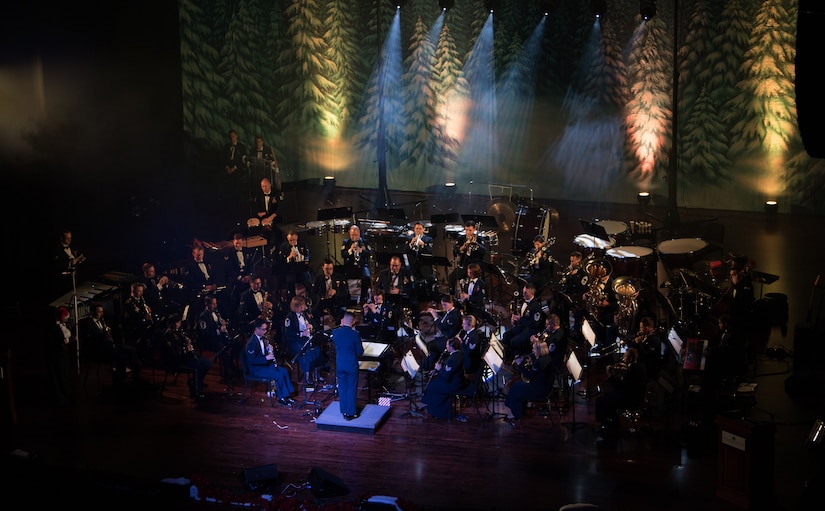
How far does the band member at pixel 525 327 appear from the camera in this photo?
13219 mm

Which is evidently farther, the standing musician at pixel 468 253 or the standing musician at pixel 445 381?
the standing musician at pixel 468 253

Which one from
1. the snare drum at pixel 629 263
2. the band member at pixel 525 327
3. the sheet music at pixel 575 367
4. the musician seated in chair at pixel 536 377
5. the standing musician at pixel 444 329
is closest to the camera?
the sheet music at pixel 575 367

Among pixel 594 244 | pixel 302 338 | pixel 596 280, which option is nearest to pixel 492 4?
pixel 594 244

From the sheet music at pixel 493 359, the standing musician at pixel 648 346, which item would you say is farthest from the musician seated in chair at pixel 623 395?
the sheet music at pixel 493 359

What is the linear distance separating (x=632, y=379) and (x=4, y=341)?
10768 millimetres

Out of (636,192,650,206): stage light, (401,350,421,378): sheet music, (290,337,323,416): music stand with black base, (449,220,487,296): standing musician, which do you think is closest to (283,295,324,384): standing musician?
(290,337,323,416): music stand with black base

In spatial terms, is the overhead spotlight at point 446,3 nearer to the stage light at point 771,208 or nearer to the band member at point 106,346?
the stage light at point 771,208

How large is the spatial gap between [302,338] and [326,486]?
3.68 meters

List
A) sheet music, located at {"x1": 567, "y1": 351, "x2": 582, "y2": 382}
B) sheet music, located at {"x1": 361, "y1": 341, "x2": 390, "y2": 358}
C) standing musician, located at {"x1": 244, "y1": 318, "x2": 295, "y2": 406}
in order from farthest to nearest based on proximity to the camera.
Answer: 1. standing musician, located at {"x1": 244, "y1": 318, "x2": 295, "y2": 406}
2. sheet music, located at {"x1": 361, "y1": 341, "x2": 390, "y2": 358}
3. sheet music, located at {"x1": 567, "y1": 351, "x2": 582, "y2": 382}

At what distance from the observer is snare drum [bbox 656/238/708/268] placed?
1603cm

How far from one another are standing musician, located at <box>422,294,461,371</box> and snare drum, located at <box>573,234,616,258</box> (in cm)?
444

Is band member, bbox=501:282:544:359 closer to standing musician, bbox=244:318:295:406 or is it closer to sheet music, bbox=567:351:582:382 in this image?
sheet music, bbox=567:351:582:382

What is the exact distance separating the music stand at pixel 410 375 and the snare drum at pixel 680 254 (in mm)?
5748

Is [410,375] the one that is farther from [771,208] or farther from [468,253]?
[771,208]
